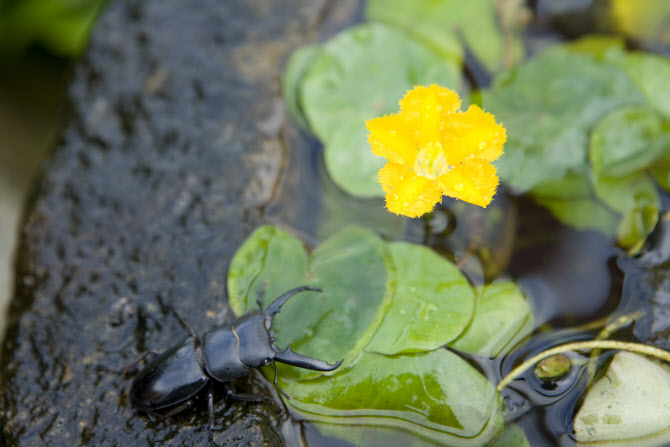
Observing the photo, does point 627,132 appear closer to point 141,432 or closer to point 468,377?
point 468,377

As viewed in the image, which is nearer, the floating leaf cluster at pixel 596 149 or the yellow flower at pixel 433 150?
the yellow flower at pixel 433 150

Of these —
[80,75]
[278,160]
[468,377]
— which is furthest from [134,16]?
[468,377]

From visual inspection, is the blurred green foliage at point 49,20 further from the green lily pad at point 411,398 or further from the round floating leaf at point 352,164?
the green lily pad at point 411,398

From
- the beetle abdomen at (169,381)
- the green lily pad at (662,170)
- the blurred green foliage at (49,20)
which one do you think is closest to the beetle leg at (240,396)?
the beetle abdomen at (169,381)

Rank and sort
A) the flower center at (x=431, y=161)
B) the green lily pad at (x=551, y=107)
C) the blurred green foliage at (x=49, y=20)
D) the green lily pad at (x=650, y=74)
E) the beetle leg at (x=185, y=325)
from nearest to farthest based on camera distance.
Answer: the flower center at (x=431, y=161) < the beetle leg at (x=185, y=325) < the green lily pad at (x=551, y=107) < the green lily pad at (x=650, y=74) < the blurred green foliage at (x=49, y=20)

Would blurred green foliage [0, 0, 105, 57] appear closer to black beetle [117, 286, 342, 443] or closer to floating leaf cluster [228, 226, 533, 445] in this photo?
floating leaf cluster [228, 226, 533, 445]

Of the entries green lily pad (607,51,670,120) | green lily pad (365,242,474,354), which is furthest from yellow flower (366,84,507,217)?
green lily pad (607,51,670,120)
